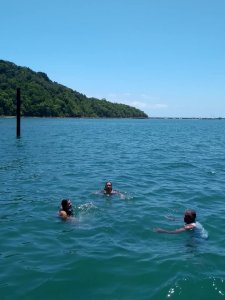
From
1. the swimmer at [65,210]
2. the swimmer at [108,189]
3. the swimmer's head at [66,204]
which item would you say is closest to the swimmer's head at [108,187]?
the swimmer at [108,189]

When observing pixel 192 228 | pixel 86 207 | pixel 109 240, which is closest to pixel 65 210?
pixel 86 207

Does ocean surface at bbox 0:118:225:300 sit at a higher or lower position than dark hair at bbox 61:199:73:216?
→ lower

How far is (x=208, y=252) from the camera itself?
12445 millimetres

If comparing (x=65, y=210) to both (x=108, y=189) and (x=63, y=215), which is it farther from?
(x=108, y=189)

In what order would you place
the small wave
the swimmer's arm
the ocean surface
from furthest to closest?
1. the small wave
2. the swimmer's arm
3. the ocean surface

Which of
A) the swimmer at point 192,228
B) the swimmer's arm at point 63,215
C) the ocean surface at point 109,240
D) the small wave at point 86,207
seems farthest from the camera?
the small wave at point 86,207

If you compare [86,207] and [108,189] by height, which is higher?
[108,189]

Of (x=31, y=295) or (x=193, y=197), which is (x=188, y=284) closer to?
(x=31, y=295)

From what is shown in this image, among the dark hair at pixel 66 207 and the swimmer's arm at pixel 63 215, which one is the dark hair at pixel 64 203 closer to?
the dark hair at pixel 66 207

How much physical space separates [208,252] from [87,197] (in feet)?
27.4

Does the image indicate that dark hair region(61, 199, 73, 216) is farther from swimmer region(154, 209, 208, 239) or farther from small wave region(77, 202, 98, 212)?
swimmer region(154, 209, 208, 239)

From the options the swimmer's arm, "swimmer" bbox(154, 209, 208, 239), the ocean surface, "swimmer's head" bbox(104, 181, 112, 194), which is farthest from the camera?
"swimmer's head" bbox(104, 181, 112, 194)

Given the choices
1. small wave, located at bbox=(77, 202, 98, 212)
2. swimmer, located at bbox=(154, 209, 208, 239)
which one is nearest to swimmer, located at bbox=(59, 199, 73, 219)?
small wave, located at bbox=(77, 202, 98, 212)

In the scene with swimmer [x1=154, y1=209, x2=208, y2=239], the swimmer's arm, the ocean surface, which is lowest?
the ocean surface
